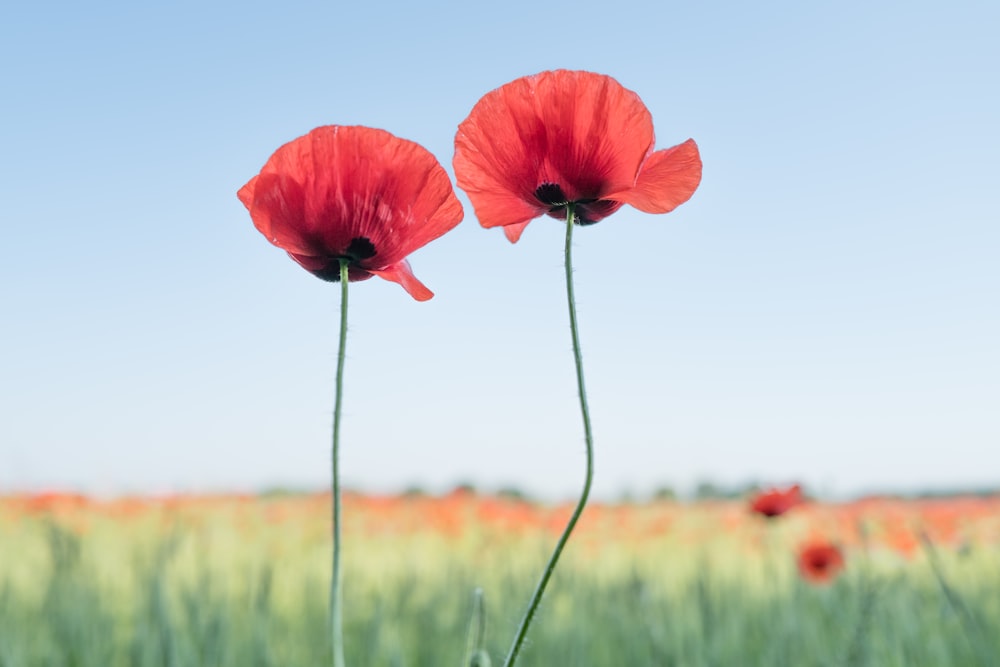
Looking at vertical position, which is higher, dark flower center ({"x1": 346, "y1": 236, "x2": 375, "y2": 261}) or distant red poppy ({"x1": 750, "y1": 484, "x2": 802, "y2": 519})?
dark flower center ({"x1": 346, "y1": 236, "x2": 375, "y2": 261})

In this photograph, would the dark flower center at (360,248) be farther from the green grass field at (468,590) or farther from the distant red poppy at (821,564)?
the distant red poppy at (821,564)

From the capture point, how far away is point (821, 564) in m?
2.62

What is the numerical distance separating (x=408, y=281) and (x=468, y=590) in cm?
172

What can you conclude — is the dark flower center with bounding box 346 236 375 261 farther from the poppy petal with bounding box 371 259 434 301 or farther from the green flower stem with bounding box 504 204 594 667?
the green flower stem with bounding box 504 204 594 667

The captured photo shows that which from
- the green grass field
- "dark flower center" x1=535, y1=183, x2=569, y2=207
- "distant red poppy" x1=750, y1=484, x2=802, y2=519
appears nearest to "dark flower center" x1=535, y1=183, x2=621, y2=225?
"dark flower center" x1=535, y1=183, x2=569, y2=207

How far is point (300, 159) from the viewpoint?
687 mm

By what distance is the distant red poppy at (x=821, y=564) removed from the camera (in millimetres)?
2621

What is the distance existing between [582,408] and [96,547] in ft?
10.9

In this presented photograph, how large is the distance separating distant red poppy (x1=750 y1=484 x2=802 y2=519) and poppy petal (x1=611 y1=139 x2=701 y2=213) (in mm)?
2178

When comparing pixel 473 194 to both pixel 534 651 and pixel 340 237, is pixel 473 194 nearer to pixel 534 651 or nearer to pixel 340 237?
pixel 340 237

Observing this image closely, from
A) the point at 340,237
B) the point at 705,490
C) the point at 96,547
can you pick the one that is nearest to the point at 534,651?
the point at 340,237

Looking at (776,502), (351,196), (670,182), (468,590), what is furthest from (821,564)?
(351,196)

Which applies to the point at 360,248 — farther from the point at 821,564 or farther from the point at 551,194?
the point at 821,564

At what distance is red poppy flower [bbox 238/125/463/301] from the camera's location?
679 mm
